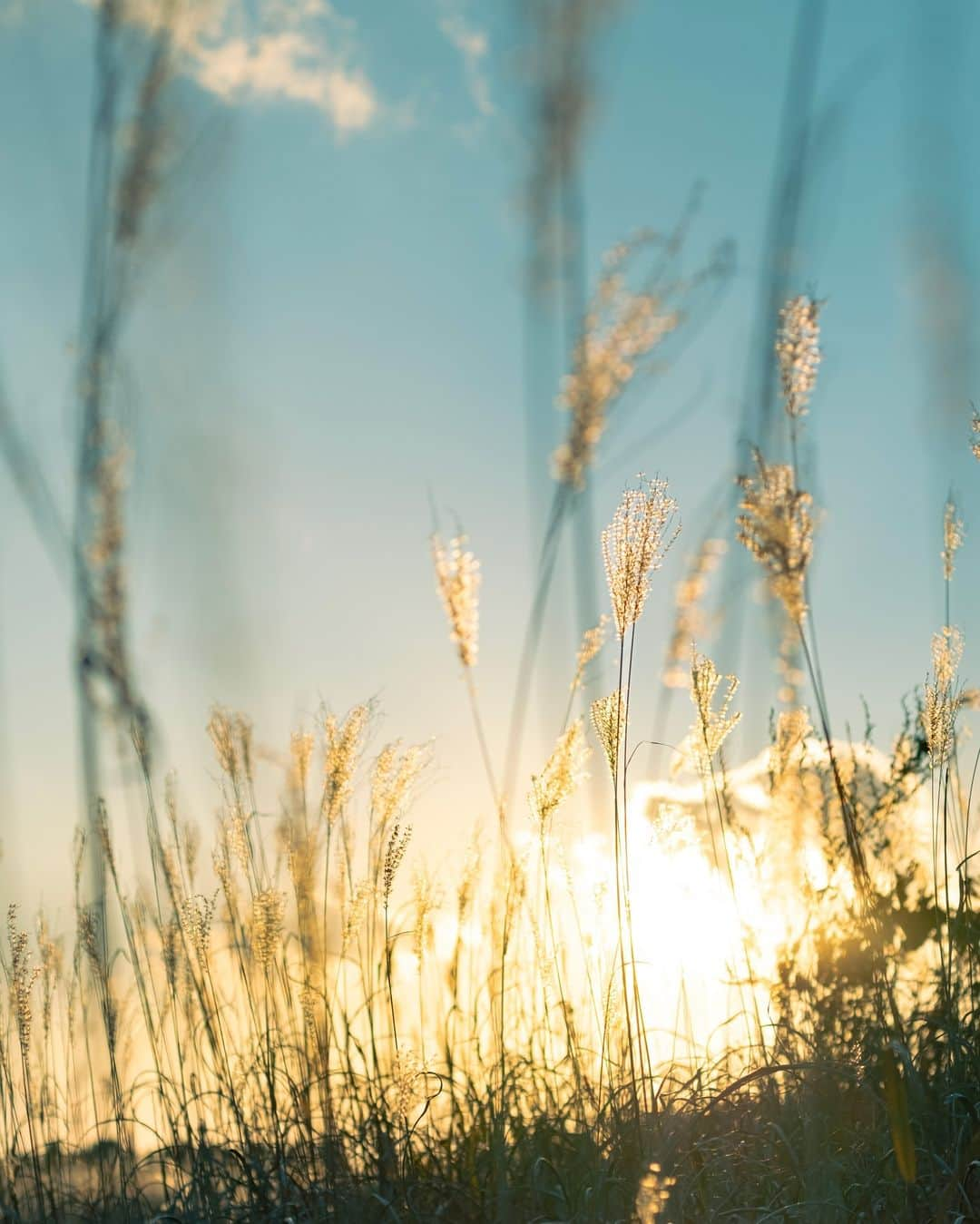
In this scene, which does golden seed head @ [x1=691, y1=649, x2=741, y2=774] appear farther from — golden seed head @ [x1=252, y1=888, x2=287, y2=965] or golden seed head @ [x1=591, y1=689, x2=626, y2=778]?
golden seed head @ [x1=252, y1=888, x2=287, y2=965]

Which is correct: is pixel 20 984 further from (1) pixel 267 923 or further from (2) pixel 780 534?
(2) pixel 780 534

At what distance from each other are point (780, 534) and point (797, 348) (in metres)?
0.39

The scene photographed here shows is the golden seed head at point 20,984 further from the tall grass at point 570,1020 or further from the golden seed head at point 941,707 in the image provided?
the golden seed head at point 941,707

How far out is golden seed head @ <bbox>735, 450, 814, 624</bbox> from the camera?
1.76 m

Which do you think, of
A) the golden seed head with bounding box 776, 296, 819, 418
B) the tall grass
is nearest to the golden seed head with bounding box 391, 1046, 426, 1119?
the tall grass

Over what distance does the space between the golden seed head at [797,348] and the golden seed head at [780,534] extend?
17 centimetres

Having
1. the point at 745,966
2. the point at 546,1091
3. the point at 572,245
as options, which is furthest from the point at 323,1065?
the point at 572,245

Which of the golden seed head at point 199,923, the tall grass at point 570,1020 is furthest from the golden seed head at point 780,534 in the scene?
the golden seed head at point 199,923

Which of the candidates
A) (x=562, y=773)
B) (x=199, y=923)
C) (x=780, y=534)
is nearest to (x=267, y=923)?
(x=199, y=923)

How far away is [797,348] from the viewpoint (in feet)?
6.28

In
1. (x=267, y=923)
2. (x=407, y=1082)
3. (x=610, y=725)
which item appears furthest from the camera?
(x=267, y=923)

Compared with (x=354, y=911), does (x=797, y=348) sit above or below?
above

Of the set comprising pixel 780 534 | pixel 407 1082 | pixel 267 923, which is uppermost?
pixel 780 534

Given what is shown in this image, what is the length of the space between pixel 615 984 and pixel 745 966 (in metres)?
0.36
